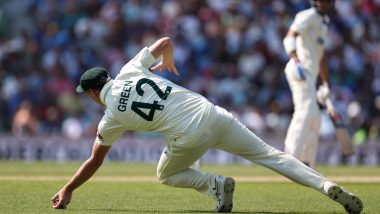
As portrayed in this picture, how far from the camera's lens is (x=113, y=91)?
763cm

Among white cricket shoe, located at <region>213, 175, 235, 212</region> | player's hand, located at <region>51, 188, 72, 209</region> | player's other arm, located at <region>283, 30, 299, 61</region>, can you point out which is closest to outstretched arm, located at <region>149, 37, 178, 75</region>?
white cricket shoe, located at <region>213, 175, 235, 212</region>

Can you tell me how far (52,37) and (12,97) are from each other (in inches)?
80.7

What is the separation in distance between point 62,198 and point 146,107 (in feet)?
4.02

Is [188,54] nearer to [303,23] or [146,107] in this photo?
[303,23]

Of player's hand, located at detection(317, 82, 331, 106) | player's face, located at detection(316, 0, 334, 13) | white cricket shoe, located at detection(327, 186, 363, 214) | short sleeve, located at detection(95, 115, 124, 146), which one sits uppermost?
player's face, located at detection(316, 0, 334, 13)

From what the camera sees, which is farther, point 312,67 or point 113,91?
point 312,67

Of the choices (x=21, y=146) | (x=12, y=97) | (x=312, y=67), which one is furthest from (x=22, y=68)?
(x=312, y=67)

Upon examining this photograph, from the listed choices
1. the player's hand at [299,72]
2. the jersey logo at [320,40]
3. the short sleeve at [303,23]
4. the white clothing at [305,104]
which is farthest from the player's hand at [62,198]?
the jersey logo at [320,40]

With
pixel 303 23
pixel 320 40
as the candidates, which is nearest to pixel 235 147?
pixel 303 23

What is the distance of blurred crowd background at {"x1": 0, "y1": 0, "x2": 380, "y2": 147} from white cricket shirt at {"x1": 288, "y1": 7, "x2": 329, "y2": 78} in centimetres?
766

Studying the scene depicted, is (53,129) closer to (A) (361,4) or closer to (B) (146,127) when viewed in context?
(A) (361,4)

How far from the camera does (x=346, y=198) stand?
742 centimetres

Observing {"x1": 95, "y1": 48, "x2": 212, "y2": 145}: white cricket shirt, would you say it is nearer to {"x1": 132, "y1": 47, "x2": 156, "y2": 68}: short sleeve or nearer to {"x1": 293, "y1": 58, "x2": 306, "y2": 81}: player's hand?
{"x1": 132, "y1": 47, "x2": 156, "y2": 68}: short sleeve

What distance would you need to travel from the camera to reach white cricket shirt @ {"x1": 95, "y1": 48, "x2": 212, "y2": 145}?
24.9 ft
